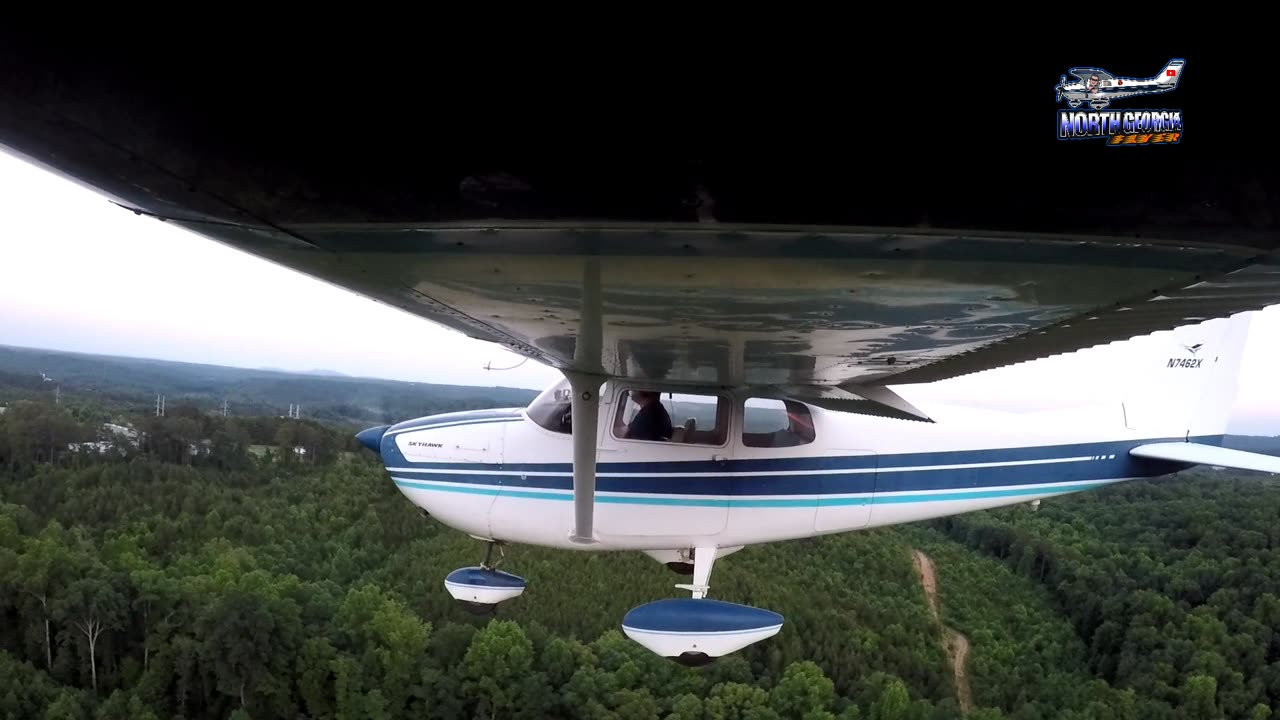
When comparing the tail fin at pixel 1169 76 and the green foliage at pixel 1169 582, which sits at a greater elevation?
the tail fin at pixel 1169 76

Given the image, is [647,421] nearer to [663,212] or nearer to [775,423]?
[775,423]

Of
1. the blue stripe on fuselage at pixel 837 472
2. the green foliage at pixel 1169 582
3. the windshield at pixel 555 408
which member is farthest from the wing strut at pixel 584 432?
the green foliage at pixel 1169 582

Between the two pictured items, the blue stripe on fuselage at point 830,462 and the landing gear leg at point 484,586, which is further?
the landing gear leg at point 484,586

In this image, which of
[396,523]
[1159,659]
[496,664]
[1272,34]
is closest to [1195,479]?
[1159,659]

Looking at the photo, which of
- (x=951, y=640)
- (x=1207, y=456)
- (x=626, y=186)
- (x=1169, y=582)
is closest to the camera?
(x=626, y=186)

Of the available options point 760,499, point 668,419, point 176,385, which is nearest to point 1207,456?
point 760,499

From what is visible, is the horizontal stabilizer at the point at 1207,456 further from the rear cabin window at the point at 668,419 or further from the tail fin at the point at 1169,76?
the tail fin at the point at 1169,76
